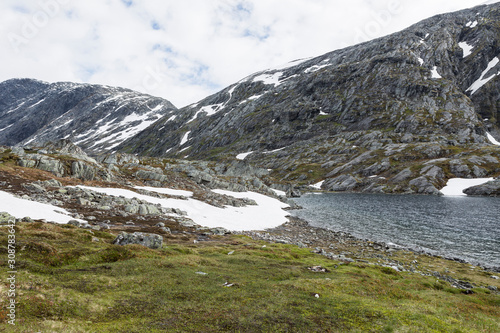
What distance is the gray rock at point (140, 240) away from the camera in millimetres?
23656

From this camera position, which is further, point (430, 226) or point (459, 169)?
point (459, 169)

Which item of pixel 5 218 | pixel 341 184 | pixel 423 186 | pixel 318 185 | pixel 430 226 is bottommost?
pixel 430 226

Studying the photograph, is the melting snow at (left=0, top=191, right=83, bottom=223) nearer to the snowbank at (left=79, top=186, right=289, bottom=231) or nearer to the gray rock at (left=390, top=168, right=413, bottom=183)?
the snowbank at (left=79, top=186, right=289, bottom=231)

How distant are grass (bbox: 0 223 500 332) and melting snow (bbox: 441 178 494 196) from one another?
4994 inches

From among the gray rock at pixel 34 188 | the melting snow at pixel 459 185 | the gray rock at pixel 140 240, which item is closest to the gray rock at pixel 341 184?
the melting snow at pixel 459 185

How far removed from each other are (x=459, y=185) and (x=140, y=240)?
153342 millimetres

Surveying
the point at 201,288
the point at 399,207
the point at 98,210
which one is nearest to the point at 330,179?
the point at 399,207

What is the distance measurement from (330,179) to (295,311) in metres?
163

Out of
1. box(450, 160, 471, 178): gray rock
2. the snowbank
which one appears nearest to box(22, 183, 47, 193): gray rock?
the snowbank

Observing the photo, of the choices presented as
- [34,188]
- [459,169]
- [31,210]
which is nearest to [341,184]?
[459,169]

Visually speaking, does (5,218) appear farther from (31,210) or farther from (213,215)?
(213,215)

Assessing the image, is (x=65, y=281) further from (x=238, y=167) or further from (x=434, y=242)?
(x=238, y=167)

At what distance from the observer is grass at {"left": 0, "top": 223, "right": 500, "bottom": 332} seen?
440 inches

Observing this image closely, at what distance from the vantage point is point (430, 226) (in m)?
57.1
